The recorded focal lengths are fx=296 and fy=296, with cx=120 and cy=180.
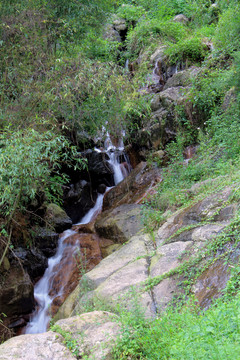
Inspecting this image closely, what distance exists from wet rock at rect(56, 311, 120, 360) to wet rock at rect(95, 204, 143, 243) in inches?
154

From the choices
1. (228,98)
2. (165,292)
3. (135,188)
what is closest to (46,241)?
(135,188)

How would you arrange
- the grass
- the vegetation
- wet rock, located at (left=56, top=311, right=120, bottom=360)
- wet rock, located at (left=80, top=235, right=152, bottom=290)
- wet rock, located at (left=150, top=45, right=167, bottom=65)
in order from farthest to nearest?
wet rock, located at (left=150, top=45, right=167, bottom=65)
wet rock, located at (left=80, top=235, right=152, bottom=290)
wet rock, located at (left=56, top=311, right=120, bottom=360)
the vegetation
the grass

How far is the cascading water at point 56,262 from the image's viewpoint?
264 inches

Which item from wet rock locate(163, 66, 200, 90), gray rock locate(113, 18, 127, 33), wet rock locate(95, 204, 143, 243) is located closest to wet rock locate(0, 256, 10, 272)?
wet rock locate(95, 204, 143, 243)

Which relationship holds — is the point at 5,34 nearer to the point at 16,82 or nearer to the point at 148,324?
the point at 16,82

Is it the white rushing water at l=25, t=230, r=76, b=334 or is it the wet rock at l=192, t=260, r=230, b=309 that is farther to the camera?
the white rushing water at l=25, t=230, r=76, b=334

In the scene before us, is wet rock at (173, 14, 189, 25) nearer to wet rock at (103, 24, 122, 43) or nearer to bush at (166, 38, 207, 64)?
wet rock at (103, 24, 122, 43)

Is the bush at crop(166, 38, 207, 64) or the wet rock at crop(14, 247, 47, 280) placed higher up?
the bush at crop(166, 38, 207, 64)

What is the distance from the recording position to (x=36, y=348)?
2828 millimetres

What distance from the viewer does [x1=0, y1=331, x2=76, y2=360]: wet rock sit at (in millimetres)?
2717

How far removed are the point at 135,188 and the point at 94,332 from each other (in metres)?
A: 6.97

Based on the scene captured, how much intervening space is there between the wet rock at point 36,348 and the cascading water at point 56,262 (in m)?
3.95

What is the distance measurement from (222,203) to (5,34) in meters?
5.53

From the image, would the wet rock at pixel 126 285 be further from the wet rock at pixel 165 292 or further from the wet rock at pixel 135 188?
the wet rock at pixel 135 188
